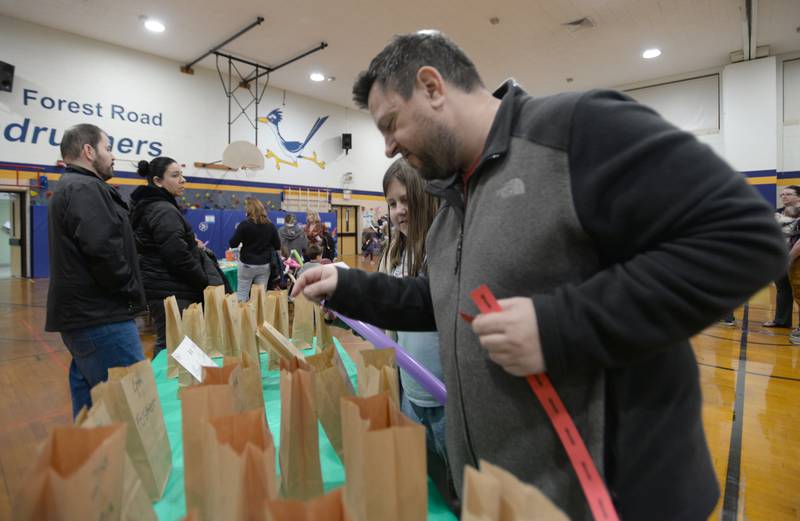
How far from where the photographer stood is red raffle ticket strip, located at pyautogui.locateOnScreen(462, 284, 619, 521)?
58 centimetres

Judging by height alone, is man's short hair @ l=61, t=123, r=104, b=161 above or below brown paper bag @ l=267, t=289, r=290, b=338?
above

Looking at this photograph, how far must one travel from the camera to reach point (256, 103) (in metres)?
10.2

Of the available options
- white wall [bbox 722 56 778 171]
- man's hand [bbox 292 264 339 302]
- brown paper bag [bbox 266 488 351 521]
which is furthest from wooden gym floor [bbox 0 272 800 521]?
white wall [bbox 722 56 778 171]

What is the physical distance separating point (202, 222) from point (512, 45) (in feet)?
23.9

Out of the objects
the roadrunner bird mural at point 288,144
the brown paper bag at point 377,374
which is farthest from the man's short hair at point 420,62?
the roadrunner bird mural at point 288,144

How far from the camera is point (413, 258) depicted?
1.49m

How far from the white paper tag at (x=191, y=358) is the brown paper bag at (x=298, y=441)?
0.38 meters

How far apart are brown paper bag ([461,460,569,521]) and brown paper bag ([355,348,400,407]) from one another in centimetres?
35

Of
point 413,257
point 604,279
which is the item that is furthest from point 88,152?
point 604,279

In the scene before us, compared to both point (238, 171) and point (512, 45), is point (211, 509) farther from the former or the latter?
point (238, 171)

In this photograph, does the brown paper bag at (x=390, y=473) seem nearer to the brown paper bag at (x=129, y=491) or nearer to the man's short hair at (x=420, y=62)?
the brown paper bag at (x=129, y=491)

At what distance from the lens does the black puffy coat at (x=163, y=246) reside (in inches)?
101

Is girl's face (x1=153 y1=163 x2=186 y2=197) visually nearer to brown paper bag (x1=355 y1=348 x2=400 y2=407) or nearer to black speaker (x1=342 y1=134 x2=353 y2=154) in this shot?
brown paper bag (x1=355 y1=348 x2=400 y2=407)

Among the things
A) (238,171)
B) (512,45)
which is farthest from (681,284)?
(238,171)
